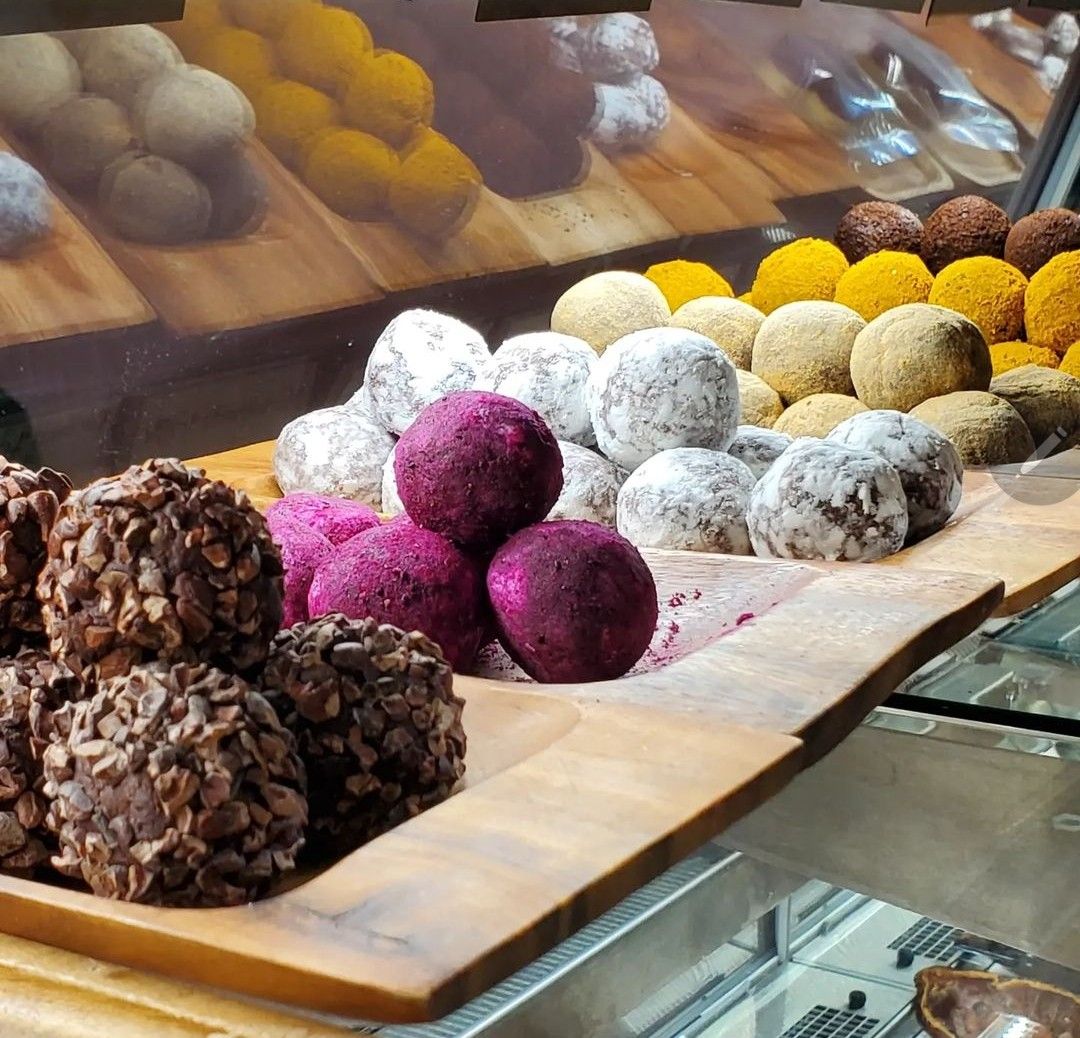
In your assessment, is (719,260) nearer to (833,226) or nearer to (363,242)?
(833,226)

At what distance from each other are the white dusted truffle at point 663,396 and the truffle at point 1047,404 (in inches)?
19.4

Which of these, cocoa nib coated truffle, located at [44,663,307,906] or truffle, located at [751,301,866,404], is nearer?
cocoa nib coated truffle, located at [44,663,307,906]

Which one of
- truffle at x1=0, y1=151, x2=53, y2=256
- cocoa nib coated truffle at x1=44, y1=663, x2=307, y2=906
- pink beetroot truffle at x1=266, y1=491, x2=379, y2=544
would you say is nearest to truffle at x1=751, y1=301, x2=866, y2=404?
pink beetroot truffle at x1=266, y1=491, x2=379, y2=544

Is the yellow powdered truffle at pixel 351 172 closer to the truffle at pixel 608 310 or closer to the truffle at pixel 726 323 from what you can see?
the truffle at pixel 608 310

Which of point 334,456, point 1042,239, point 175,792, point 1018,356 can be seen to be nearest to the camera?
point 175,792

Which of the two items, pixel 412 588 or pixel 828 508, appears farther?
pixel 828 508

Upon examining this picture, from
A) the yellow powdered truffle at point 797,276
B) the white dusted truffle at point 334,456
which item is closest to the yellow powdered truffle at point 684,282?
the yellow powdered truffle at point 797,276

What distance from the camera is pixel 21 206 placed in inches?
61.4

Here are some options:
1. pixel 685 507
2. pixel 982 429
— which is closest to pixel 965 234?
pixel 982 429

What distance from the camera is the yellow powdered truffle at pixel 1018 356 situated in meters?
2.04

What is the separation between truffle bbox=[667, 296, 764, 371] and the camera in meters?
1.93

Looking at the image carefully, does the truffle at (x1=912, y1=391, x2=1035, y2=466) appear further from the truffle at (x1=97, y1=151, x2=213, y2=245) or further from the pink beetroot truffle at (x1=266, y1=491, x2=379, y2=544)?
the truffle at (x1=97, y1=151, x2=213, y2=245)

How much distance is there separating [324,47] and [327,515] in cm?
85

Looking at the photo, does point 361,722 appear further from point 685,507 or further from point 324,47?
point 324,47
